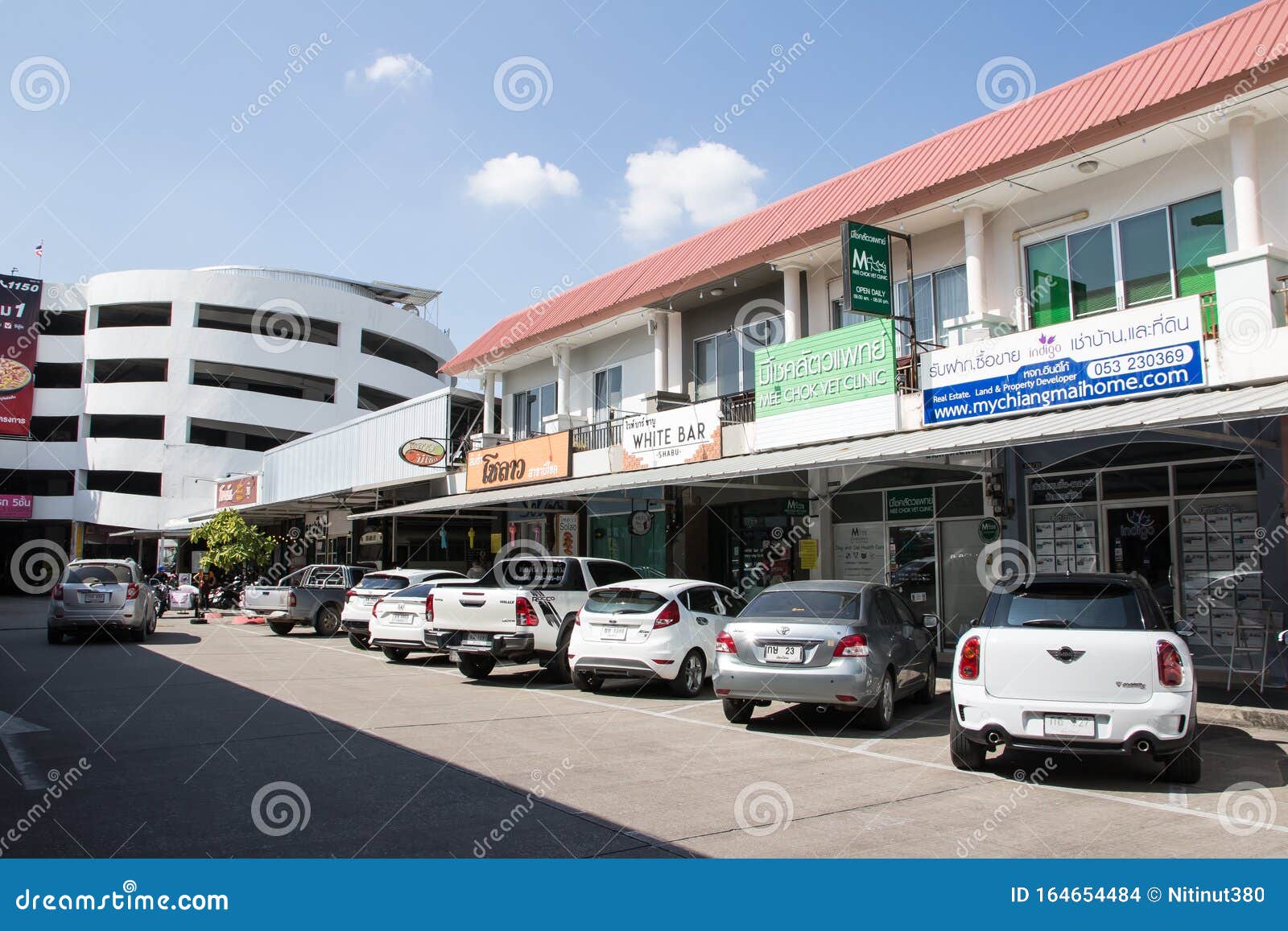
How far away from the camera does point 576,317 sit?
76.5ft

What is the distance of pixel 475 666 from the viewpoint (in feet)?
47.7

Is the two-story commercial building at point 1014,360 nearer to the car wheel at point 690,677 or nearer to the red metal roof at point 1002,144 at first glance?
the red metal roof at point 1002,144

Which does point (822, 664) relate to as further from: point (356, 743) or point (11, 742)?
point (11, 742)

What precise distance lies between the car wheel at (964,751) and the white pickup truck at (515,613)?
6.79m

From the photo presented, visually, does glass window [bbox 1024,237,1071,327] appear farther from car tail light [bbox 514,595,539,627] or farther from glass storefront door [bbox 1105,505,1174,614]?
car tail light [bbox 514,595,539,627]

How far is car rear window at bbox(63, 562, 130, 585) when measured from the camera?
1975 cm

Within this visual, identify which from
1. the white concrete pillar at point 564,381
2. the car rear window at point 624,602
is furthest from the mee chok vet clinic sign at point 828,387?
the white concrete pillar at point 564,381

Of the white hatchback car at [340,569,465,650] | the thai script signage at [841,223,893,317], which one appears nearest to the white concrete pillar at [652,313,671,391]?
the white hatchback car at [340,569,465,650]

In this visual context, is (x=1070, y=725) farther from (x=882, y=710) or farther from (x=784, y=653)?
(x=784, y=653)

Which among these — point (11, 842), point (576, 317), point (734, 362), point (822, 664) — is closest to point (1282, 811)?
point (822, 664)

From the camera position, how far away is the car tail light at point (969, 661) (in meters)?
7.80

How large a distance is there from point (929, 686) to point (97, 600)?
1662 cm

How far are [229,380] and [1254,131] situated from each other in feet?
185

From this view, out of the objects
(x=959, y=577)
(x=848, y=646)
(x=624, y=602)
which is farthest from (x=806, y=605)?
(x=959, y=577)
